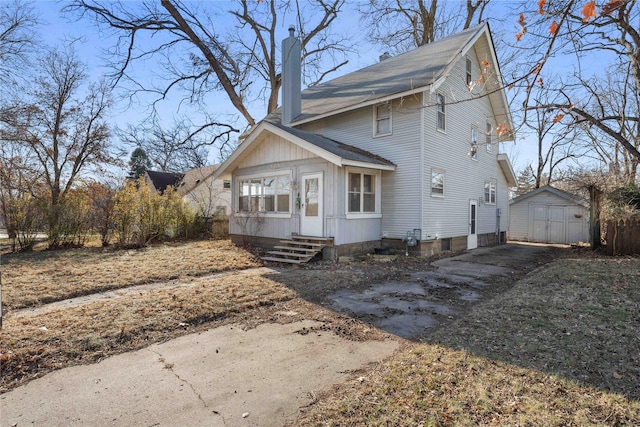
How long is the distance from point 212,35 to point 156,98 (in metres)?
4.59

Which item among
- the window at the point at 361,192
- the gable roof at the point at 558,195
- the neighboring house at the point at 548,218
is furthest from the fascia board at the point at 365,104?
the neighboring house at the point at 548,218

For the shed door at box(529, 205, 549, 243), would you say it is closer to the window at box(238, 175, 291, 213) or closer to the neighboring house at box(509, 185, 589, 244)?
the neighboring house at box(509, 185, 589, 244)

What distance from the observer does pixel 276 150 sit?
1147cm

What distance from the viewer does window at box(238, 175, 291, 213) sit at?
1141 cm

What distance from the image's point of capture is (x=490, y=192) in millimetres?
16141

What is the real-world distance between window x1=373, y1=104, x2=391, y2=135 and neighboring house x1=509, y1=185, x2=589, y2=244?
11.1m

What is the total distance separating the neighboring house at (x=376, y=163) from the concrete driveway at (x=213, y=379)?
5.84 metres

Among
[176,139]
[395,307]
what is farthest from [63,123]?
[395,307]

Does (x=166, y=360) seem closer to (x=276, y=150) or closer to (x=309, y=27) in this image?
(x=276, y=150)

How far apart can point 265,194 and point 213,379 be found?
362 inches

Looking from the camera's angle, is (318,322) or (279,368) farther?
(318,322)

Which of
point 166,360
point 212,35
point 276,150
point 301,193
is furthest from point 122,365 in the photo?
point 212,35

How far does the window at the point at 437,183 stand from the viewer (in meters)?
11.6

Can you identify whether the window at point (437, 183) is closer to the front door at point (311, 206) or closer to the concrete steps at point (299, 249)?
the front door at point (311, 206)
